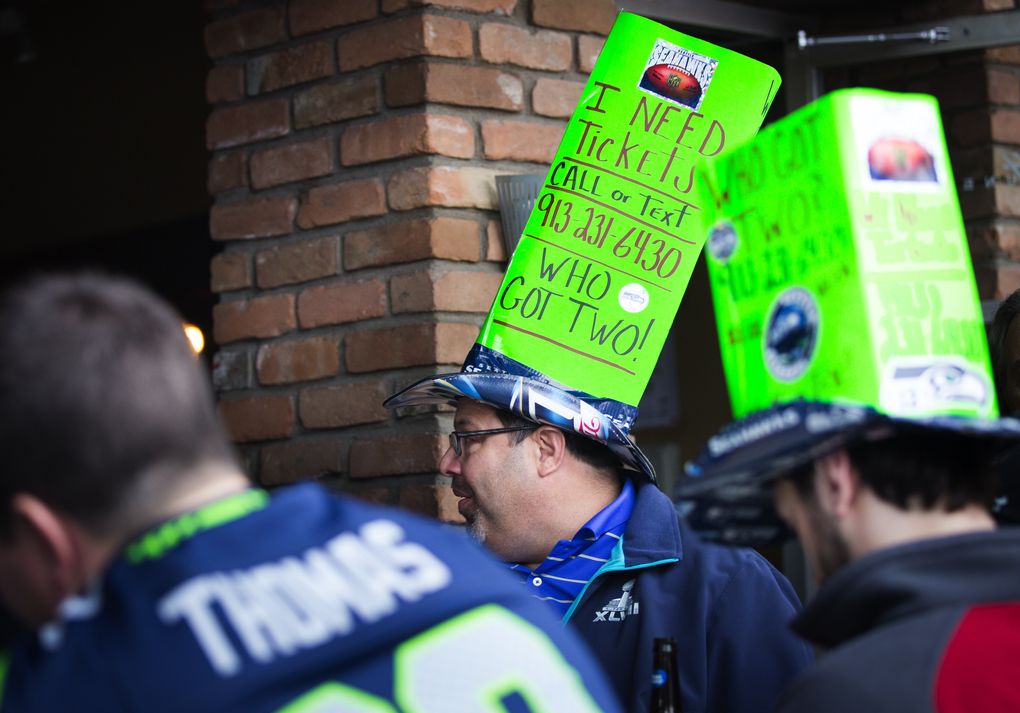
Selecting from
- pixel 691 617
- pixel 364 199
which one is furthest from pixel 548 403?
pixel 364 199

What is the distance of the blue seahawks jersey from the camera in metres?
1.21

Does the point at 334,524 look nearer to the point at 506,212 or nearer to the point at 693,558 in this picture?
the point at 693,558

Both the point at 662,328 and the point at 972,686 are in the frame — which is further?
the point at 662,328

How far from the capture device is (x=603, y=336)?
2.83 metres

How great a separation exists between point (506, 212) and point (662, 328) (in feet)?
2.26

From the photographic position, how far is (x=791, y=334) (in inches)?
69.2

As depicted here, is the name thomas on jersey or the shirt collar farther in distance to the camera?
the shirt collar

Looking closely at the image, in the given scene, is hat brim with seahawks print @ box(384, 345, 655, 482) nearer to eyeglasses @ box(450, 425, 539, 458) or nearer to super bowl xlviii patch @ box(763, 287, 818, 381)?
eyeglasses @ box(450, 425, 539, 458)

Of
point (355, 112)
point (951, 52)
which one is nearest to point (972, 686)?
point (355, 112)

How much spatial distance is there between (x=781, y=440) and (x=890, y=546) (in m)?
0.17

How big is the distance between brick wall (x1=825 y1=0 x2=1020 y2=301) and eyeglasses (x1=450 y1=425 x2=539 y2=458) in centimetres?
170

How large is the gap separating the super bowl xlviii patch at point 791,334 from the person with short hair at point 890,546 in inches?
3.0

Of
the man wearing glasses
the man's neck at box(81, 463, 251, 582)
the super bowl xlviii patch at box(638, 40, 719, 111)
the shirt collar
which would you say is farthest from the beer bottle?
the man's neck at box(81, 463, 251, 582)

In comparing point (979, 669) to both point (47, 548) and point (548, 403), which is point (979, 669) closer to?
point (47, 548)
